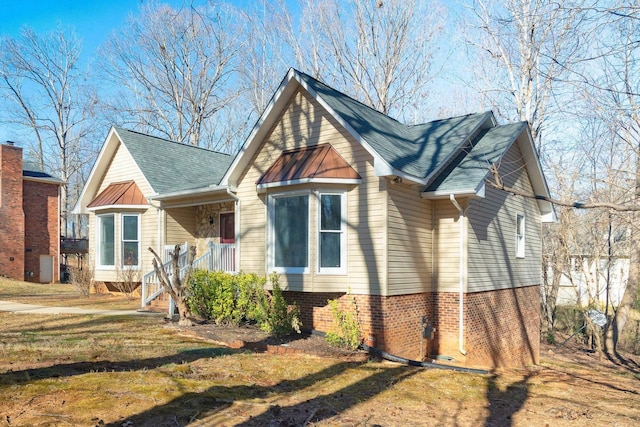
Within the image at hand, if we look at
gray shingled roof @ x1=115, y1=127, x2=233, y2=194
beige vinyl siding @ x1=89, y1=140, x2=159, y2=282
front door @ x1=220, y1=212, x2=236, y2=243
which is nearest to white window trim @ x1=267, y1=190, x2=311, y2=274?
front door @ x1=220, y1=212, x2=236, y2=243

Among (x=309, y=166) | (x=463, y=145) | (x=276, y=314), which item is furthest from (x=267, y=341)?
(x=463, y=145)

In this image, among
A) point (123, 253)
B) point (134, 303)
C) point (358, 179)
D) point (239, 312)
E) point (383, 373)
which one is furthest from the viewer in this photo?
point (123, 253)

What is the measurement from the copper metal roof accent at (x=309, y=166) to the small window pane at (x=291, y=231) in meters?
0.54

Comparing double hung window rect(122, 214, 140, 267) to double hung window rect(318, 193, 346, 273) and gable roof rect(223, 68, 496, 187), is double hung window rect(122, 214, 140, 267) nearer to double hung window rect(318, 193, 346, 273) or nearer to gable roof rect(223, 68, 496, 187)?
gable roof rect(223, 68, 496, 187)

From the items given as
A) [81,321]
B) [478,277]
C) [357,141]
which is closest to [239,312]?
[81,321]

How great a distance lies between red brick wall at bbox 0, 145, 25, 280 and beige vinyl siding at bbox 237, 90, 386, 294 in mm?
19107

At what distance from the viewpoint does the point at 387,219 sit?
10289 mm

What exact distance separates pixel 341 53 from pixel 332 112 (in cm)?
1782

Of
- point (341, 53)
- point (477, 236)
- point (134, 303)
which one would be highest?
point (341, 53)

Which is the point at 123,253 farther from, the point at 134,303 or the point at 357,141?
the point at 357,141

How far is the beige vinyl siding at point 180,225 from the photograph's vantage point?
16.9 meters

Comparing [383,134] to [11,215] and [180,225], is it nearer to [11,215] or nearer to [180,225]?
[180,225]

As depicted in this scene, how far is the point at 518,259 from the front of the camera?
14.8 meters

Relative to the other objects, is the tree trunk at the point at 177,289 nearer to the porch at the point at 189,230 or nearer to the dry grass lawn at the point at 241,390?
the dry grass lawn at the point at 241,390
